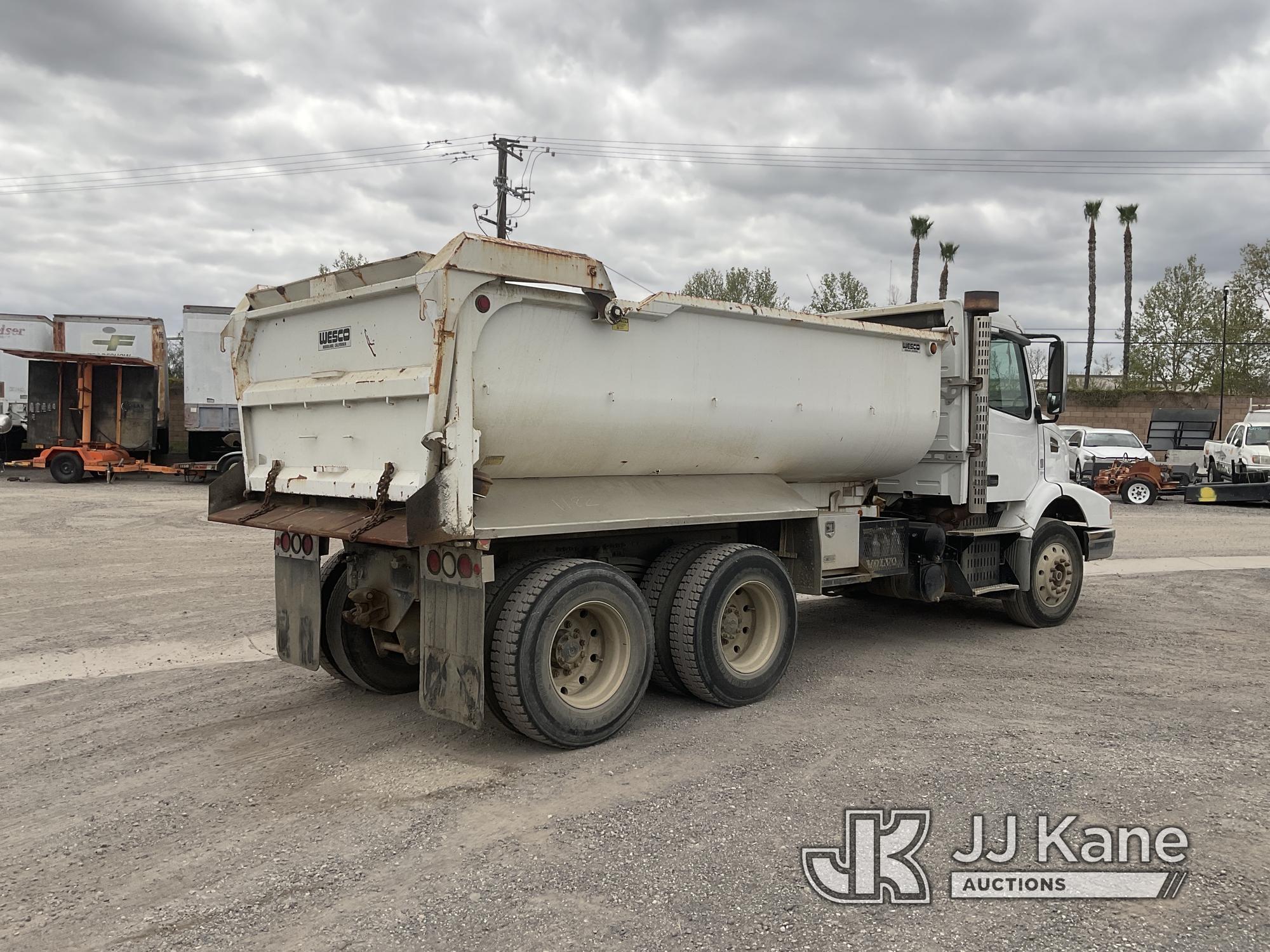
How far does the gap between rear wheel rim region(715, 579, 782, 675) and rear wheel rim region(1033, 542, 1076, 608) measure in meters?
3.41

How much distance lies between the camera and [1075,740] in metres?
5.37

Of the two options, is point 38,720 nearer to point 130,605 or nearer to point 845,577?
point 130,605

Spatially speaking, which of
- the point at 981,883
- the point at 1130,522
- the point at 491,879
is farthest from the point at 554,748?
the point at 1130,522

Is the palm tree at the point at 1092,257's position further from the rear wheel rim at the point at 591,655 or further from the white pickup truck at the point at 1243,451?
the rear wheel rim at the point at 591,655

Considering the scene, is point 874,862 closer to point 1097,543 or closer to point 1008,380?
point 1008,380

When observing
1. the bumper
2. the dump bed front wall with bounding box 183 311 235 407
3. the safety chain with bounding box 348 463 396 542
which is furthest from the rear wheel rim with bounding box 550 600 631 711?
the dump bed front wall with bounding box 183 311 235 407

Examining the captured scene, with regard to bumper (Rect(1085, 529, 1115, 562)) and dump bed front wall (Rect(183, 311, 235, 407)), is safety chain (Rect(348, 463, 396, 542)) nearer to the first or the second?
bumper (Rect(1085, 529, 1115, 562))

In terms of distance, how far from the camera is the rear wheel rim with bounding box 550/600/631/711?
5320 mm

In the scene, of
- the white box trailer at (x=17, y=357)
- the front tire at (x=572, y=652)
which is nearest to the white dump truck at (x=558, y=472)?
the front tire at (x=572, y=652)

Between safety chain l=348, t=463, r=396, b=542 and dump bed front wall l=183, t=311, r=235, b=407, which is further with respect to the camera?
dump bed front wall l=183, t=311, r=235, b=407

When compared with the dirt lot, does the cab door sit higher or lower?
higher

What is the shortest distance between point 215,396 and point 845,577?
1927 cm

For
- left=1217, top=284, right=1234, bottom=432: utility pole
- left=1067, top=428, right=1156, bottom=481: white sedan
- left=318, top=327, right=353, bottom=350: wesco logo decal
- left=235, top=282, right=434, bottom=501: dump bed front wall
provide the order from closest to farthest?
1. left=235, top=282, right=434, bottom=501: dump bed front wall
2. left=318, top=327, right=353, bottom=350: wesco logo decal
3. left=1067, top=428, right=1156, bottom=481: white sedan
4. left=1217, top=284, right=1234, bottom=432: utility pole

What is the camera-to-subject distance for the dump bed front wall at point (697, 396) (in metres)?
5.04
